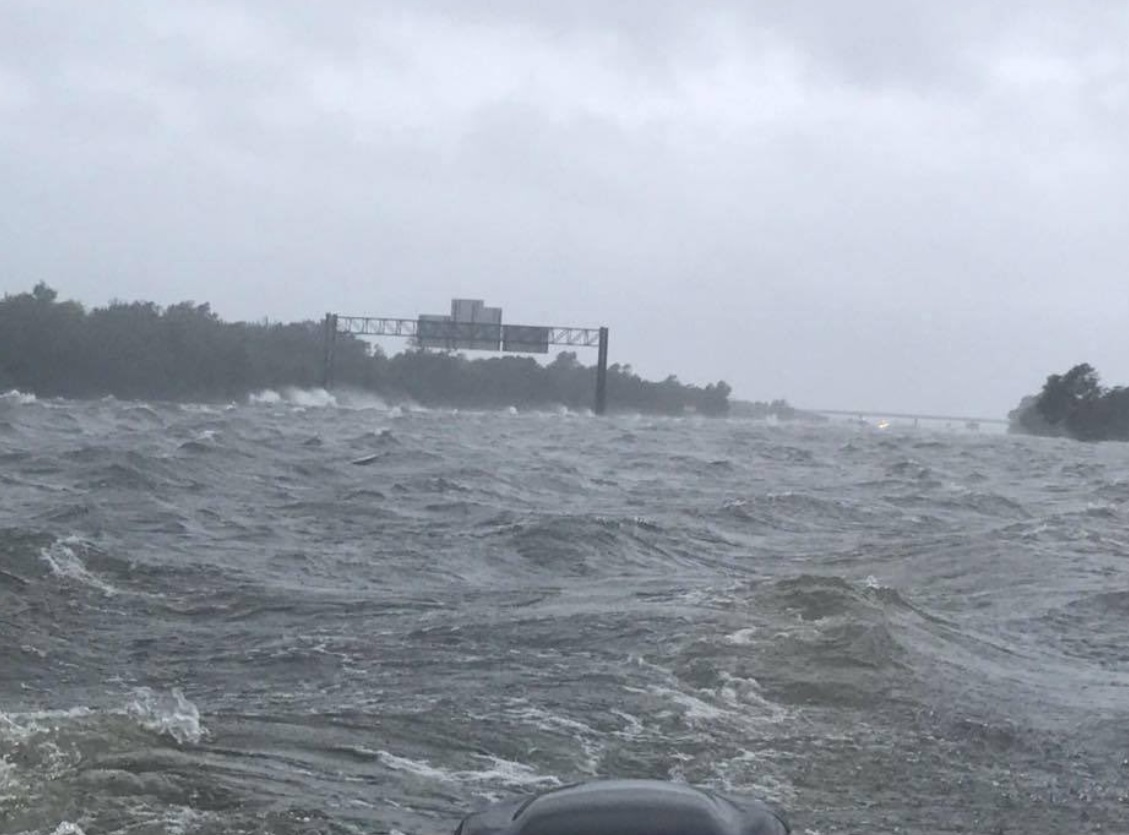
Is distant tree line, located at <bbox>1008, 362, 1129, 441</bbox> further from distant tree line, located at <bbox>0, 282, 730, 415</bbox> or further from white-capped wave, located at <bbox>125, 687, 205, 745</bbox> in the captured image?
white-capped wave, located at <bbox>125, 687, 205, 745</bbox>

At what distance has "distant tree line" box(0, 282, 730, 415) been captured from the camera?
80062 millimetres

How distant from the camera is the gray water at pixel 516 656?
6801mm

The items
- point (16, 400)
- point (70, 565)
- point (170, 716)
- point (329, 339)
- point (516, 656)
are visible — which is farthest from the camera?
point (329, 339)

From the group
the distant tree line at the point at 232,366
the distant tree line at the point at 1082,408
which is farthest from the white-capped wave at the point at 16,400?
the distant tree line at the point at 1082,408

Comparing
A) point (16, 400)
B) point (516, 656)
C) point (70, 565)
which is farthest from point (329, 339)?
point (516, 656)

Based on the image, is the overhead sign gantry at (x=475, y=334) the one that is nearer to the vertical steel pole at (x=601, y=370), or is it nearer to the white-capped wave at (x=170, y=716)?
Answer: the vertical steel pole at (x=601, y=370)

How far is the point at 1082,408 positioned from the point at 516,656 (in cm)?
8851

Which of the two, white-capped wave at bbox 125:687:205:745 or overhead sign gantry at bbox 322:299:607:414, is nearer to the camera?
white-capped wave at bbox 125:687:205:745

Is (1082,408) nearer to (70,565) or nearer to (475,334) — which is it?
(475,334)

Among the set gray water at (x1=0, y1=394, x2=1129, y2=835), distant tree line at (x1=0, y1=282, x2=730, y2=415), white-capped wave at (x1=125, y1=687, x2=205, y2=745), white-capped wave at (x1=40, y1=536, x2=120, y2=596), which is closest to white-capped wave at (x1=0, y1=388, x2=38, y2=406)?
distant tree line at (x1=0, y1=282, x2=730, y2=415)

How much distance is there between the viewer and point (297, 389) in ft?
320

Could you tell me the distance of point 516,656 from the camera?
9.88 metres

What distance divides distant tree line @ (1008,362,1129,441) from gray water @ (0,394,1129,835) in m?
72.5

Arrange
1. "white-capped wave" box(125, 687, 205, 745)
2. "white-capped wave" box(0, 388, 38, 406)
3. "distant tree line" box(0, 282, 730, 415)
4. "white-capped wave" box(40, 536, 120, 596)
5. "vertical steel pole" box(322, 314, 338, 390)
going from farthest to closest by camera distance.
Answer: "vertical steel pole" box(322, 314, 338, 390) → "distant tree line" box(0, 282, 730, 415) → "white-capped wave" box(0, 388, 38, 406) → "white-capped wave" box(40, 536, 120, 596) → "white-capped wave" box(125, 687, 205, 745)
